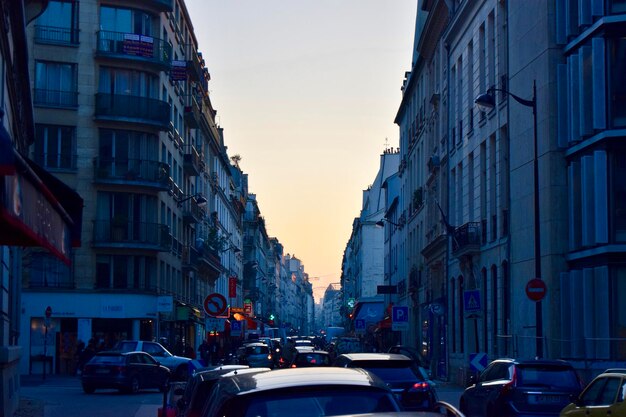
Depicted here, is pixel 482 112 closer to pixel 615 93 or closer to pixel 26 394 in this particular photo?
pixel 615 93

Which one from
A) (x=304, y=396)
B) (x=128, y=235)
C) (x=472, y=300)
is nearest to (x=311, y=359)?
(x=472, y=300)

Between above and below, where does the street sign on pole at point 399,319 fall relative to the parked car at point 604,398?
above

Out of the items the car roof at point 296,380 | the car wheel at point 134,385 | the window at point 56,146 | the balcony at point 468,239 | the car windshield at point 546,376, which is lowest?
the car wheel at point 134,385

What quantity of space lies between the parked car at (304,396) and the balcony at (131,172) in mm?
46878

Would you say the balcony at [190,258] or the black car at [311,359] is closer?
the black car at [311,359]

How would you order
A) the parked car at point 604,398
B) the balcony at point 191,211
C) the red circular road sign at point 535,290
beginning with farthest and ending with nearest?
the balcony at point 191,211 → the red circular road sign at point 535,290 → the parked car at point 604,398

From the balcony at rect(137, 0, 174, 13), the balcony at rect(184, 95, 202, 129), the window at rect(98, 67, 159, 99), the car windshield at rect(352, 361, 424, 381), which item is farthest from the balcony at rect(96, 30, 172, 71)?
the car windshield at rect(352, 361, 424, 381)

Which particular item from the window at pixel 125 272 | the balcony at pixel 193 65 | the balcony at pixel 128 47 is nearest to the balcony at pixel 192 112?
the balcony at pixel 193 65

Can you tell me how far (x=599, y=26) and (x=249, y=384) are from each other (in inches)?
946

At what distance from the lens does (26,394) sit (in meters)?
35.3

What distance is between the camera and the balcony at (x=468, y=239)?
4238 cm

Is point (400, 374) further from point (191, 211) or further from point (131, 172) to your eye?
point (191, 211)

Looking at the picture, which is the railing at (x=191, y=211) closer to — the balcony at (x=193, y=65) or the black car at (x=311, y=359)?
the balcony at (x=193, y=65)

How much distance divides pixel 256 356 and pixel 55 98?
17.0 meters
